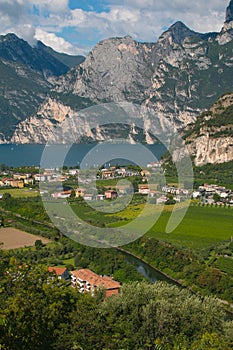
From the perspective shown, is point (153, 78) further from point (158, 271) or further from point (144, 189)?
point (158, 271)

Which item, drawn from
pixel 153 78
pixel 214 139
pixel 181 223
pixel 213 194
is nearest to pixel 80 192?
pixel 213 194

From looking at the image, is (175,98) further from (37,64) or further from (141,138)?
(37,64)

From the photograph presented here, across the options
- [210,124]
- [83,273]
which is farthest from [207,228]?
[210,124]

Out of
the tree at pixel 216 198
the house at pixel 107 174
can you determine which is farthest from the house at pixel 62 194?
the house at pixel 107 174

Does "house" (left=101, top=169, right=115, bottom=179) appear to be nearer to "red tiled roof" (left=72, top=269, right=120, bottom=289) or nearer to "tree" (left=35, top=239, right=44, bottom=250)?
"tree" (left=35, top=239, right=44, bottom=250)

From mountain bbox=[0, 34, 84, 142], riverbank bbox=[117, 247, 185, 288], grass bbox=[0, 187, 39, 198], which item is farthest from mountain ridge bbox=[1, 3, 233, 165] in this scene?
riverbank bbox=[117, 247, 185, 288]

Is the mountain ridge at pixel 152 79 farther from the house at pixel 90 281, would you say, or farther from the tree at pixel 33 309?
the tree at pixel 33 309
